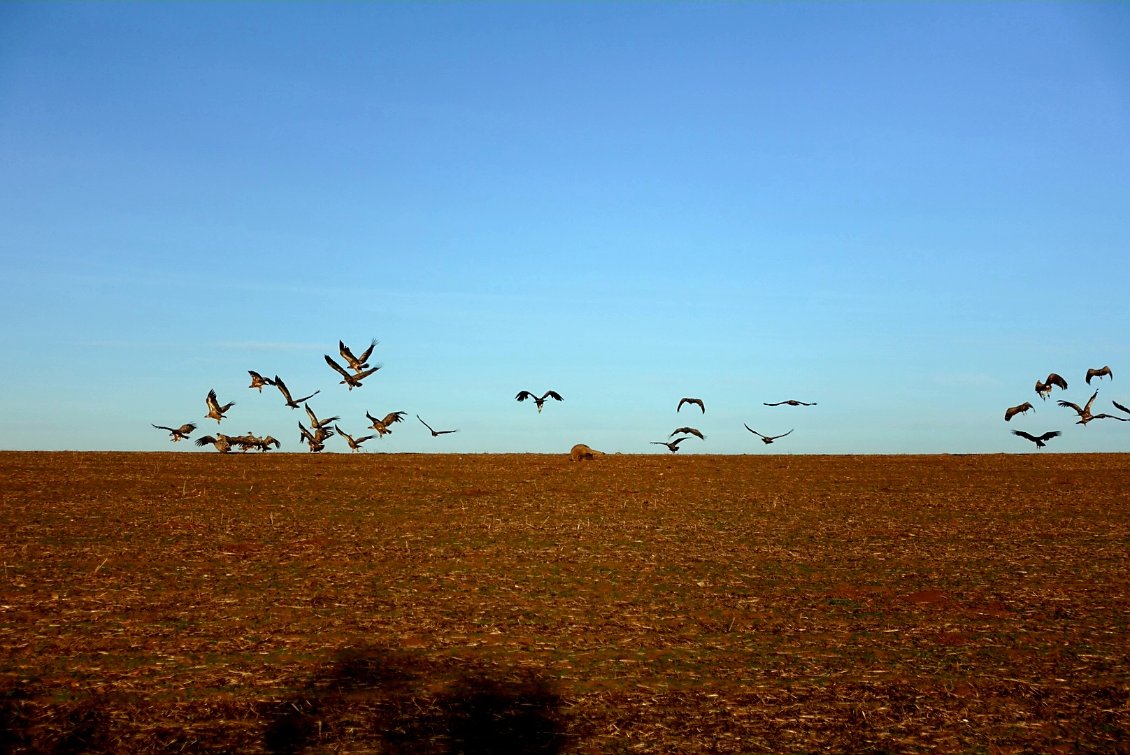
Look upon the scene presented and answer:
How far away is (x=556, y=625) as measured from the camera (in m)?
13.6

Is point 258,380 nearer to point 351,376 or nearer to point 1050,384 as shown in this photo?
point 351,376

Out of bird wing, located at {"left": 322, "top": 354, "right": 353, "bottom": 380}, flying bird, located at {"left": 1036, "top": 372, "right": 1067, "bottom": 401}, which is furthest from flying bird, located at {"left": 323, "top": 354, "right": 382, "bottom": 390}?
flying bird, located at {"left": 1036, "top": 372, "right": 1067, "bottom": 401}

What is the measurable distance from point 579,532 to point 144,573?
963 centimetres

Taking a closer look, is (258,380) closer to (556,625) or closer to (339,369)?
(339,369)

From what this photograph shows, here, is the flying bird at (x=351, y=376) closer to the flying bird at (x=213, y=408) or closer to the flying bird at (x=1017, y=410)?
the flying bird at (x=213, y=408)

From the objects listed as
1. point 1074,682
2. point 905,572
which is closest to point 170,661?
point 1074,682

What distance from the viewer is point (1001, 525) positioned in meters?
24.3

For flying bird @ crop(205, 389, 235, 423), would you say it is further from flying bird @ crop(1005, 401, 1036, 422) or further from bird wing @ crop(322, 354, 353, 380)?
flying bird @ crop(1005, 401, 1036, 422)

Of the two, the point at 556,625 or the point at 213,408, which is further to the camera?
the point at 213,408

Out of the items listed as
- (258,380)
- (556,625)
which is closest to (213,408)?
(258,380)

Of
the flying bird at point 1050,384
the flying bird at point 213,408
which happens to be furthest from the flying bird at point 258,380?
the flying bird at point 1050,384

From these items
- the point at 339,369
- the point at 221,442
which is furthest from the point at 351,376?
the point at 221,442

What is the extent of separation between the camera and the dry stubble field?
9500mm

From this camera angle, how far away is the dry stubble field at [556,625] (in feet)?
31.2
